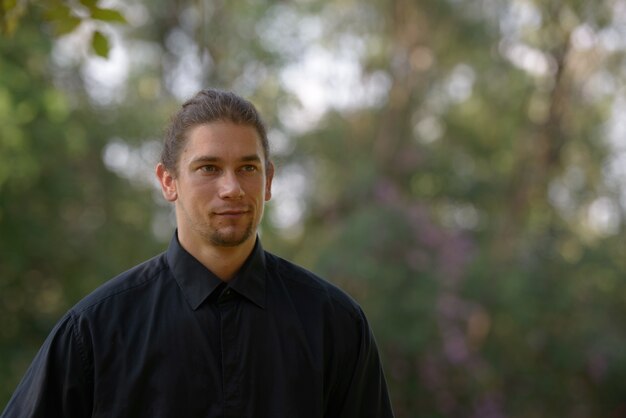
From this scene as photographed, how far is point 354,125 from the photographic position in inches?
737

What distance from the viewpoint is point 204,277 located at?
9.08 ft

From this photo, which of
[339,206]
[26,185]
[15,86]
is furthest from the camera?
[339,206]

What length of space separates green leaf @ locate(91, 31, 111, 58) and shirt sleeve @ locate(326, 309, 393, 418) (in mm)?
1021

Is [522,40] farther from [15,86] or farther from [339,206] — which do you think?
[15,86]

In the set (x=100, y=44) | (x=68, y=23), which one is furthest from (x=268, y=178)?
(x=68, y=23)

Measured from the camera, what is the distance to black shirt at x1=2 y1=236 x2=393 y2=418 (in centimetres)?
262

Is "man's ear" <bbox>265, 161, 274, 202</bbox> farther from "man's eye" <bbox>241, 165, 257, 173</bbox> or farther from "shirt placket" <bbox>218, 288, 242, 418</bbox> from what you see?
"shirt placket" <bbox>218, 288, 242, 418</bbox>

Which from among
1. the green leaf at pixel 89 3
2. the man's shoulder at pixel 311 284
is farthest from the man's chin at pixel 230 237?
the green leaf at pixel 89 3

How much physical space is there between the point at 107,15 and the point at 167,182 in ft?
1.58

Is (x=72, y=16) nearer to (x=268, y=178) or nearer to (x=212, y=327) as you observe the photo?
(x=268, y=178)

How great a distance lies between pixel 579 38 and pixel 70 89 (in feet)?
28.5

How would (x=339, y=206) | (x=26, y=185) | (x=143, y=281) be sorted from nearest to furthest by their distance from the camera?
(x=143, y=281) → (x=26, y=185) → (x=339, y=206)

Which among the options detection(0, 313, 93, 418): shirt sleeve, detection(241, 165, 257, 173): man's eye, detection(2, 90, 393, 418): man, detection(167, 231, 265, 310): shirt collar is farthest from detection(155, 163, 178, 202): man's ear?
detection(0, 313, 93, 418): shirt sleeve

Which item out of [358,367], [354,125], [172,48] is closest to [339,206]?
[354,125]
